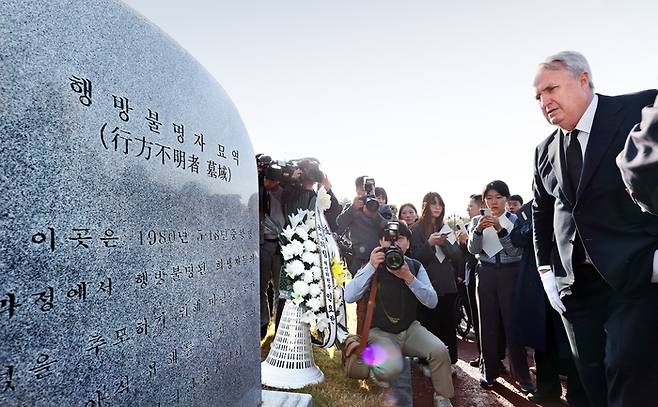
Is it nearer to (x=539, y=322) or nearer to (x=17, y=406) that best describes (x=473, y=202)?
(x=539, y=322)

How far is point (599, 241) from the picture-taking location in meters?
1.94

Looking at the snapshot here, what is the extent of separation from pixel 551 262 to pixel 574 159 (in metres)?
0.72

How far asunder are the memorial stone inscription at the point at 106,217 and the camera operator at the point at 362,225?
3225mm

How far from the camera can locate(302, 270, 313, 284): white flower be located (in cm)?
369

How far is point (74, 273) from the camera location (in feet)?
3.64

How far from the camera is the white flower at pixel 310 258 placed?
3719 millimetres

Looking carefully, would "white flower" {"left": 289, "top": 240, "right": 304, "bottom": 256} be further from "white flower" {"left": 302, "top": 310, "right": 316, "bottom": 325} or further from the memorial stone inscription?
the memorial stone inscription

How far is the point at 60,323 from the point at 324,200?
3224 millimetres

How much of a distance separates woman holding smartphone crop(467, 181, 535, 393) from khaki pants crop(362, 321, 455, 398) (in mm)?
655

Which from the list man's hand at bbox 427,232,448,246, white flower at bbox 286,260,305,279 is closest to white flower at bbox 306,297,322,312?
white flower at bbox 286,260,305,279

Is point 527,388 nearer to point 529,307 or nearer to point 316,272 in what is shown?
point 529,307

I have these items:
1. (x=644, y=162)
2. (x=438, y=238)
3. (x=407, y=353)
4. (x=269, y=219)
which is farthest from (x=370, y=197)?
(x=644, y=162)

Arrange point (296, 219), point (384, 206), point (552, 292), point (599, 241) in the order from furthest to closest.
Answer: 1. point (384, 206)
2. point (296, 219)
3. point (552, 292)
4. point (599, 241)

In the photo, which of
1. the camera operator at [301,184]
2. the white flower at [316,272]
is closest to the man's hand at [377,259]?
the white flower at [316,272]
